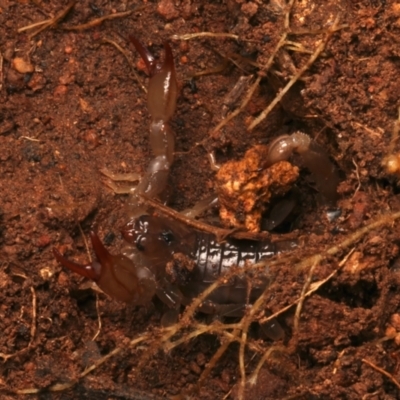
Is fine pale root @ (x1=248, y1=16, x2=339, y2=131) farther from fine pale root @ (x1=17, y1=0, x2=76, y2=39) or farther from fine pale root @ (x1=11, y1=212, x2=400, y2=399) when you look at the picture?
fine pale root @ (x1=17, y1=0, x2=76, y2=39)

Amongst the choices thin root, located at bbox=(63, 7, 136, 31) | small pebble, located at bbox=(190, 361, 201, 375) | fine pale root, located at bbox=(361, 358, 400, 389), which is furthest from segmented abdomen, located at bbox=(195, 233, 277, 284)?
thin root, located at bbox=(63, 7, 136, 31)

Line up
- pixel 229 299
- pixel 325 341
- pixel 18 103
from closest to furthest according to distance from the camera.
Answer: pixel 325 341, pixel 229 299, pixel 18 103

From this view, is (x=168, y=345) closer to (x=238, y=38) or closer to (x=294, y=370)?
(x=294, y=370)

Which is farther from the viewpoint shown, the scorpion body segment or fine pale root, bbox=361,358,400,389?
the scorpion body segment

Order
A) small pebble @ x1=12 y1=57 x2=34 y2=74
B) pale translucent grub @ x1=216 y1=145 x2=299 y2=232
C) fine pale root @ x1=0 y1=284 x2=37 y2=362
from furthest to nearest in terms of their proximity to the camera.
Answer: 1. small pebble @ x1=12 y1=57 x2=34 y2=74
2. pale translucent grub @ x1=216 y1=145 x2=299 y2=232
3. fine pale root @ x1=0 y1=284 x2=37 y2=362

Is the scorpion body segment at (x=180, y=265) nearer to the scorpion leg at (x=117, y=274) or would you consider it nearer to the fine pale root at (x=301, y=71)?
the scorpion leg at (x=117, y=274)

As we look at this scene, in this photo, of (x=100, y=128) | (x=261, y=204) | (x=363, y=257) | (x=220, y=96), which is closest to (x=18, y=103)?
(x=100, y=128)

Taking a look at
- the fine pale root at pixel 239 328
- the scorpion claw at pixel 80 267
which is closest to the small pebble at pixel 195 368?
the fine pale root at pixel 239 328

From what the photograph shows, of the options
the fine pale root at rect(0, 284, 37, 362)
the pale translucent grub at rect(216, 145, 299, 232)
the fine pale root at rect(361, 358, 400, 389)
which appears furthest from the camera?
the pale translucent grub at rect(216, 145, 299, 232)
